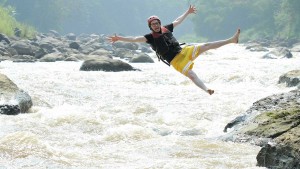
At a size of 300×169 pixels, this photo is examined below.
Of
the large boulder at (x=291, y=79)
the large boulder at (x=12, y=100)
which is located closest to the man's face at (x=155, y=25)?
the large boulder at (x=12, y=100)

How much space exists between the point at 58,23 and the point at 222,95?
3574 inches

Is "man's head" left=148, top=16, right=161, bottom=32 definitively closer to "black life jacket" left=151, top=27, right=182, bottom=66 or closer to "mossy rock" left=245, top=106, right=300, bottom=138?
"black life jacket" left=151, top=27, right=182, bottom=66

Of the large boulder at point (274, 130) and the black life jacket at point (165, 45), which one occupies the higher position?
the black life jacket at point (165, 45)

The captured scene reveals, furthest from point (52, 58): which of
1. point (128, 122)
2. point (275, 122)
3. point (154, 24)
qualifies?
point (275, 122)

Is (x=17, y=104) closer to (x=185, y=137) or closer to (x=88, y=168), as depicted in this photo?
(x=185, y=137)

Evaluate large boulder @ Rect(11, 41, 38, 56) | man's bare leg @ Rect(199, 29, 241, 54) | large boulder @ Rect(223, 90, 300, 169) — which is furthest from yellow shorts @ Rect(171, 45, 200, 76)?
large boulder @ Rect(11, 41, 38, 56)

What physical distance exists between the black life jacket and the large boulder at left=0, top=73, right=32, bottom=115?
3.70 m

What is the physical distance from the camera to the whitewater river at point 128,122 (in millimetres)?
6219

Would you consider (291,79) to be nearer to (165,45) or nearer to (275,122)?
(275,122)

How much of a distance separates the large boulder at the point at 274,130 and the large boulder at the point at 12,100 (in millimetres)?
4311

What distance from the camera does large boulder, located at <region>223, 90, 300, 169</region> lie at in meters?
5.53

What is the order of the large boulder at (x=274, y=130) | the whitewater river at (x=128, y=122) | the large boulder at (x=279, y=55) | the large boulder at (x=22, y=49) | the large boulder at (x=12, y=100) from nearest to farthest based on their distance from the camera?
the large boulder at (x=274, y=130)
the whitewater river at (x=128, y=122)
the large boulder at (x=12, y=100)
the large boulder at (x=279, y=55)
the large boulder at (x=22, y=49)

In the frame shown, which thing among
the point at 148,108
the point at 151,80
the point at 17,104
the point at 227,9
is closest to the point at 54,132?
the point at 17,104

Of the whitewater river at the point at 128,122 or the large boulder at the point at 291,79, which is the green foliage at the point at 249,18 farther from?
the large boulder at the point at 291,79
